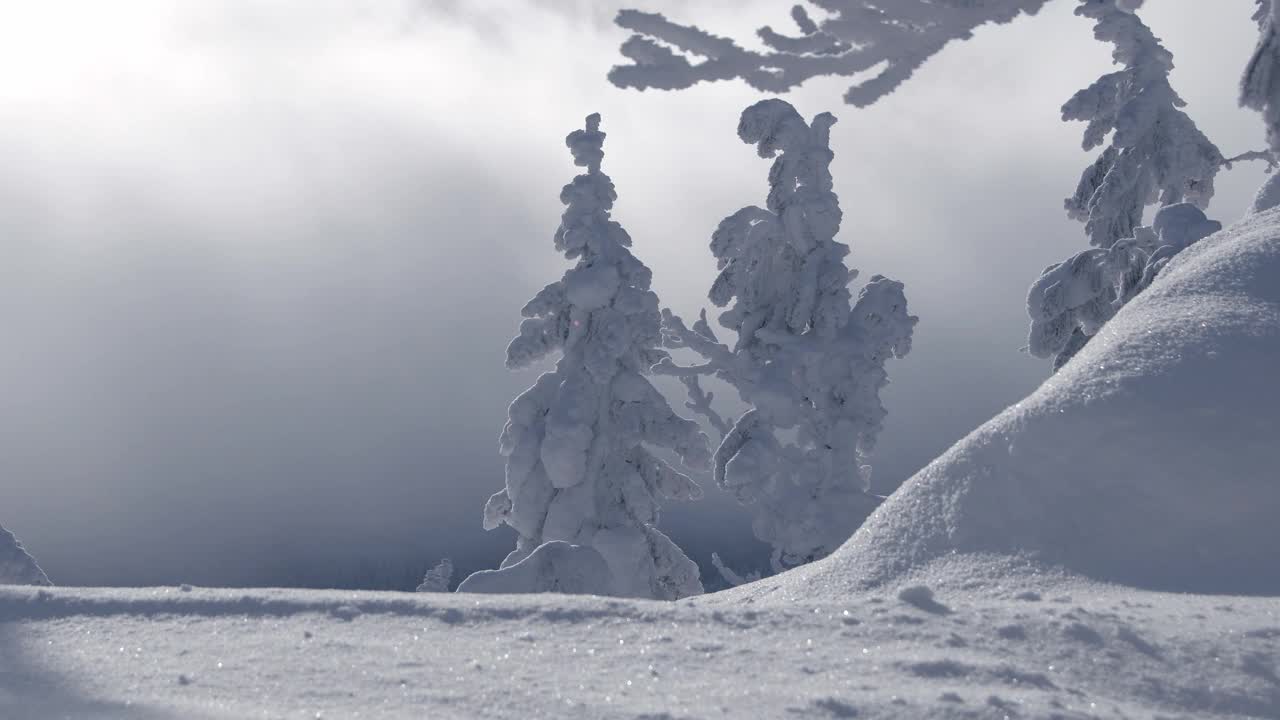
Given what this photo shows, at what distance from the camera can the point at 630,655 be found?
4.52m

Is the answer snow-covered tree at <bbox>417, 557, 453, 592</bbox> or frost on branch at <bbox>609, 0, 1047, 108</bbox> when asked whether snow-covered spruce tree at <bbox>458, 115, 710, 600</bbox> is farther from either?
frost on branch at <bbox>609, 0, 1047, 108</bbox>

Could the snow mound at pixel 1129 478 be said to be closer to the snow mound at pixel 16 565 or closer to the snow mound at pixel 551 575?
the snow mound at pixel 551 575

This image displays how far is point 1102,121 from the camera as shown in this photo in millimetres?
19219

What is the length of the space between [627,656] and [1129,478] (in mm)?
3480

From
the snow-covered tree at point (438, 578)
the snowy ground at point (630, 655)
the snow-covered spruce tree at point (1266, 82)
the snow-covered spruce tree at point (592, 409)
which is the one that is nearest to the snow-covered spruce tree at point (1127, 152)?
the snow-covered spruce tree at point (1266, 82)

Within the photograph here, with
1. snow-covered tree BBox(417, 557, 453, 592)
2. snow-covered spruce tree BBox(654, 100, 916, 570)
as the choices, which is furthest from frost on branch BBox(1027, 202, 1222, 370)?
snow-covered tree BBox(417, 557, 453, 592)

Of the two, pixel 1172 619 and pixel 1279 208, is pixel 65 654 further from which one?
pixel 1279 208

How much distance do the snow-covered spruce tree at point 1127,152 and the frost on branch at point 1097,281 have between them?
0.09 feet

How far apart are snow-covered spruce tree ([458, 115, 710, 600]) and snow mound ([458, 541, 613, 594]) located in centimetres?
799

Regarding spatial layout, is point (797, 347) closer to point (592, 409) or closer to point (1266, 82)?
point (592, 409)

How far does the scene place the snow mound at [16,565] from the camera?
15.9m

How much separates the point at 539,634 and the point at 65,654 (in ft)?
6.83

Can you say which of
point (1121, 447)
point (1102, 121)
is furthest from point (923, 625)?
point (1102, 121)

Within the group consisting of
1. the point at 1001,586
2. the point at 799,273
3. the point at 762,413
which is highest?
the point at 799,273
